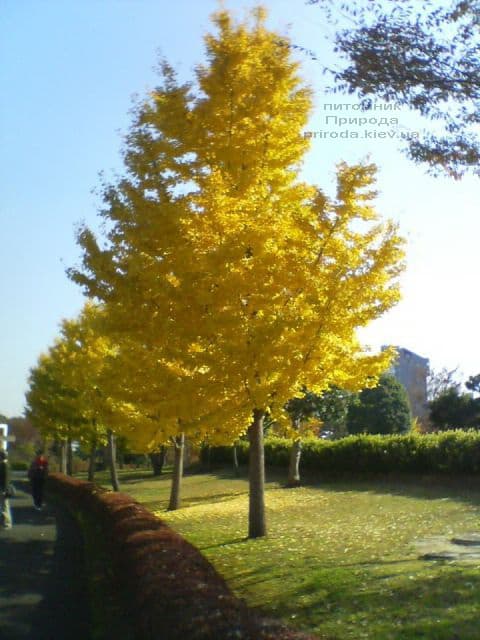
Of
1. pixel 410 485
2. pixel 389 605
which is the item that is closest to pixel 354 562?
pixel 389 605

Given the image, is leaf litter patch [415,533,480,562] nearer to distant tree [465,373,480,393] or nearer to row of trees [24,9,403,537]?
row of trees [24,9,403,537]

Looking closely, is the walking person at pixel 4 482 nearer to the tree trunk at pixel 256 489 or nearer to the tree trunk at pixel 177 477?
the tree trunk at pixel 256 489

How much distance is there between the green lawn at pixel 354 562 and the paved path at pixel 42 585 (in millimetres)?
1925

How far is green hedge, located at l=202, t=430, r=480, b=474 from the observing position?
2552cm

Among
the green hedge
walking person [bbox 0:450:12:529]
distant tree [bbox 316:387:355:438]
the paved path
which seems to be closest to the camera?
the paved path

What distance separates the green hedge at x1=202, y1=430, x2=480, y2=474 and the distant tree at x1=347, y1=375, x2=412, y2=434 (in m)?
8.91

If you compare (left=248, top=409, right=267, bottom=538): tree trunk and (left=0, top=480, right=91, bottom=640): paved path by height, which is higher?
(left=248, top=409, right=267, bottom=538): tree trunk

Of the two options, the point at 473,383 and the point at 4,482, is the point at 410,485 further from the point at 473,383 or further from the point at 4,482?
the point at 473,383

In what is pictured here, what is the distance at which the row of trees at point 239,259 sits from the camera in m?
12.3

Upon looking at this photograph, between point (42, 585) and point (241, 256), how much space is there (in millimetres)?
5243

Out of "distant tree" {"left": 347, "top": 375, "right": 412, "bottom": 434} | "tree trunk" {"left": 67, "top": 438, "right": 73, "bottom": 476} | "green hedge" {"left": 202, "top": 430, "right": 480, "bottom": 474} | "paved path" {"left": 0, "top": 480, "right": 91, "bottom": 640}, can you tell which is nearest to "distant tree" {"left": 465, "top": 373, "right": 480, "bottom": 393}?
A: "distant tree" {"left": 347, "top": 375, "right": 412, "bottom": 434}

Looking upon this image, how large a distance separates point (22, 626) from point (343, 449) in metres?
24.9

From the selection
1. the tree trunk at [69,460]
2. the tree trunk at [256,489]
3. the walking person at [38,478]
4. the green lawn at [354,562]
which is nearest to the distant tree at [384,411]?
the tree trunk at [69,460]

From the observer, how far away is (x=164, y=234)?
12.8 m
